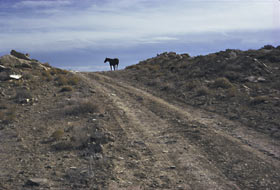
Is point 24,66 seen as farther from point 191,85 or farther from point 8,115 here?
point 191,85

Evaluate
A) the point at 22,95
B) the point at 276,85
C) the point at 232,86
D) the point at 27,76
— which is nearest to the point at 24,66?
the point at 27,76

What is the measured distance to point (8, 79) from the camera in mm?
20172

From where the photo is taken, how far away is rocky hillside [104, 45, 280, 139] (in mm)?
13312

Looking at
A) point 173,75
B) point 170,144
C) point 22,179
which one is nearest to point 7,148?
point 22,179

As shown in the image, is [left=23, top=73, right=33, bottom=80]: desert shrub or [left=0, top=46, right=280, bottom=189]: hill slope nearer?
[left=0, top=46, right=280, bottom=189]: hill slope

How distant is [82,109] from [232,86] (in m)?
10.6

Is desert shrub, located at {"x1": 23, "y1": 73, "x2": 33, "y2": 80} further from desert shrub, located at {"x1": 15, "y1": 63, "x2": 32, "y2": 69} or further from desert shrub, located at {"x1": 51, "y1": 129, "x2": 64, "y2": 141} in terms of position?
desert shrub, located at {"x1": 51, "y1": 129, "x2": 64, "y2": 141}

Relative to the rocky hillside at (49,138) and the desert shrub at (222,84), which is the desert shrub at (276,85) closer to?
the desert shrub at (222,84)

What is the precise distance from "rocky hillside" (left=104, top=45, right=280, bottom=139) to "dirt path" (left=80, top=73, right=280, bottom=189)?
4.68ft

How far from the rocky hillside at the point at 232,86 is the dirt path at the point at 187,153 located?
1426 mm

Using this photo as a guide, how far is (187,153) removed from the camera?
8.88m

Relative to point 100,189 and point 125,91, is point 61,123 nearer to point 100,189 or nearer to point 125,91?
point 100,189

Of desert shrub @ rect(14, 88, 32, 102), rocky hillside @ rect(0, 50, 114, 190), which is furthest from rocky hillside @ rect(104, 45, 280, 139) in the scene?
desert shrub @ rect(14, 88, 32, 102)

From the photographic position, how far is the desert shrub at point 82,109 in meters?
13.7
